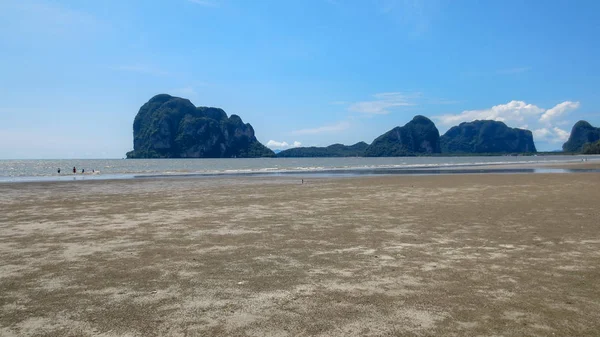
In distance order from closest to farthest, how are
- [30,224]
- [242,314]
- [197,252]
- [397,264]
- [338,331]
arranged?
[338,331], [242,314], [397,264], [197,252], [30,224]

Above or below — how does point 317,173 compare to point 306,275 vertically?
below

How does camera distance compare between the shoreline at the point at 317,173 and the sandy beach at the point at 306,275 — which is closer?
the sandy beach at the point at 306,275

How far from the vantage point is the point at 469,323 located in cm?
538

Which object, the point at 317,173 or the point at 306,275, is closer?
the point at 306,275

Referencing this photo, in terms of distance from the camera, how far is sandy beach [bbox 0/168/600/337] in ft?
18.0

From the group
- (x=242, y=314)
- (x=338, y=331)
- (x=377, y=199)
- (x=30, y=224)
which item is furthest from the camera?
(x=377, y=199)

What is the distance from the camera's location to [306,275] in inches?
309

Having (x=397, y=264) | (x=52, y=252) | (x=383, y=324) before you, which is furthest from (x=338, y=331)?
(x=52, y=252)

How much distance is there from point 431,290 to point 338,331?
7.97 feet

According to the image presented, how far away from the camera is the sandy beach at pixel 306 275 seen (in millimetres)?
5496

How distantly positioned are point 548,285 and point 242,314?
5600mm

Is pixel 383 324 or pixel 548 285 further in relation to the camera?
pixel 548 285

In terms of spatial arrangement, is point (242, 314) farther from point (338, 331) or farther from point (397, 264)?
point (397, 264)

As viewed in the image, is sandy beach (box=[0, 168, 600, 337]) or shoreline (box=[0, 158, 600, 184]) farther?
shoreline (box=[0, 158, 600, 184])
